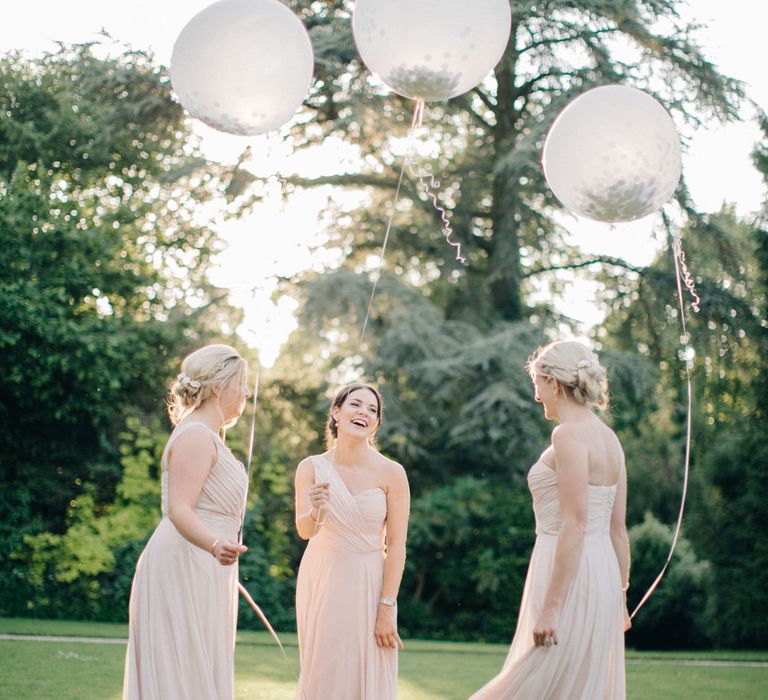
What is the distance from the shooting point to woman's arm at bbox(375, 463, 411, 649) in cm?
476

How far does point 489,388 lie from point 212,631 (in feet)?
34.7

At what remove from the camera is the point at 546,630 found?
4082mm

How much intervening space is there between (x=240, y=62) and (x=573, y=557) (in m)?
3.05

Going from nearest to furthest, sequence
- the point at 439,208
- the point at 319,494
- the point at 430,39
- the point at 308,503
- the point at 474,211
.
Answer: the point at 319,494
the point at 308,503
the point at 430,39
the point at 439,208
the point at 474,211

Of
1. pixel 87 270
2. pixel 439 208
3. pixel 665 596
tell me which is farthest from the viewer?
pixel 87 270

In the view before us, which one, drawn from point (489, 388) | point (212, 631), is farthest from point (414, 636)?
point (212, 631)

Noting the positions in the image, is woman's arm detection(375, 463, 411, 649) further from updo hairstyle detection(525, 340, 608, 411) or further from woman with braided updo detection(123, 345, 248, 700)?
updo hairstyle detection(525, 340, 608, 411)

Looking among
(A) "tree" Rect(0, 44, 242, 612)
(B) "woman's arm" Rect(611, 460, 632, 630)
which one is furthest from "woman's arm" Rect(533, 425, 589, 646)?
(A) "tree" Rect(0, 44, 242, 612)

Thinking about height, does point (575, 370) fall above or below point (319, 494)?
above

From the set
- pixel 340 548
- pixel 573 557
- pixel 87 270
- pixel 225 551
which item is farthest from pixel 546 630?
pixel 87 270

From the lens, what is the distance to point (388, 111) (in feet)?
50.8

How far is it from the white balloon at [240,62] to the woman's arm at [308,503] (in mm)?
1956

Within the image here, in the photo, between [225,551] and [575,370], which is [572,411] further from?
[225,551]

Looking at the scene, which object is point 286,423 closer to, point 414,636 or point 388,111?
point 414,636
